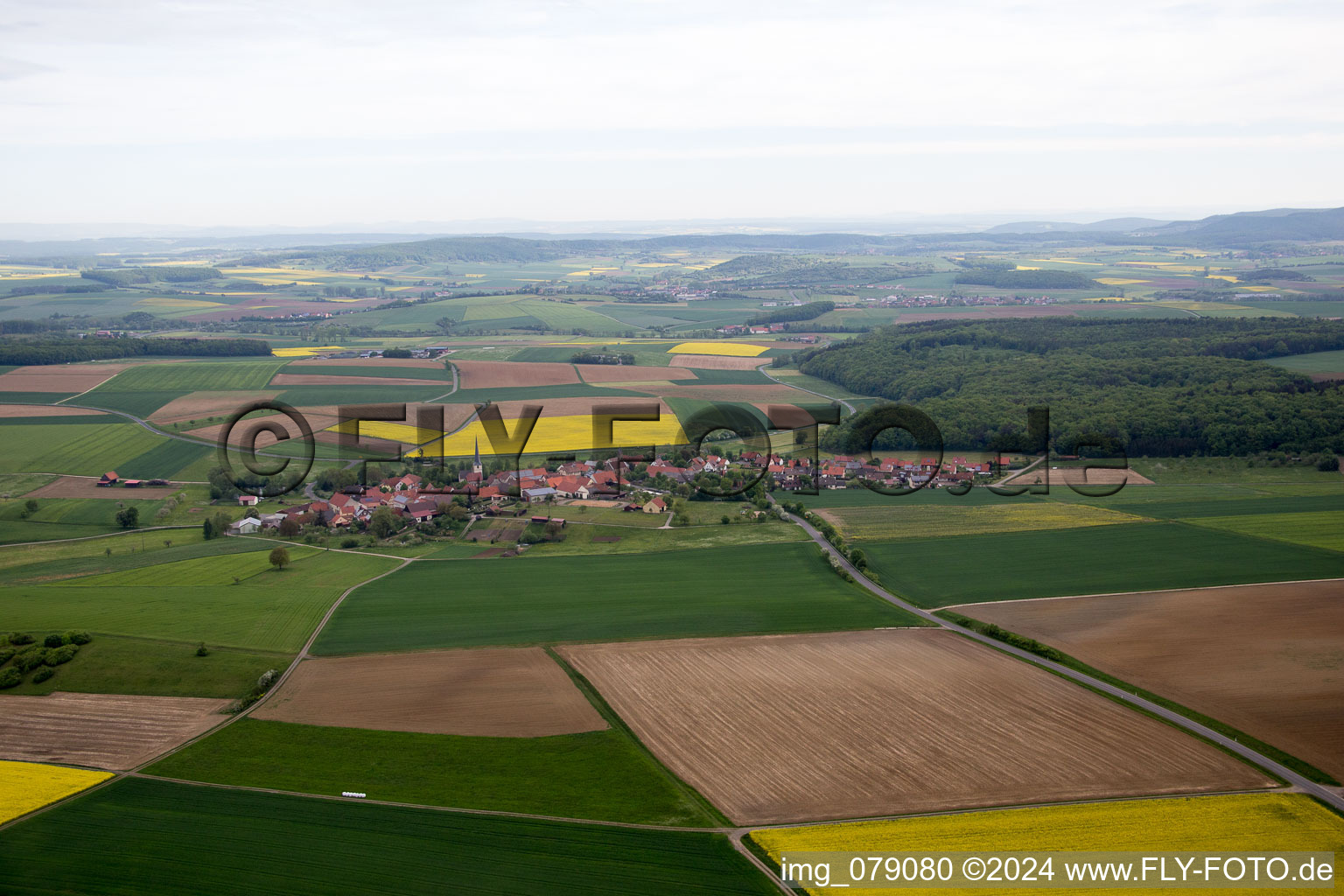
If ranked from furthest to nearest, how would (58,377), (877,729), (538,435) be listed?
(58,377) → (538,435) → (877,729)

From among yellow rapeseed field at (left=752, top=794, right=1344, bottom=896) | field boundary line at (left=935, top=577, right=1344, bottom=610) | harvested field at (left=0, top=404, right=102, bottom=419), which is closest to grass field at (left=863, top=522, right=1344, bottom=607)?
field boundary line at (left=935, top=577, right=1344, bottom=610)

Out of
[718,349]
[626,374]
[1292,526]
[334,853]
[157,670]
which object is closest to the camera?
[334,853]

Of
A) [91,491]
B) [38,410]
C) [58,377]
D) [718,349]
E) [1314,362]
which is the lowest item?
[91,491]

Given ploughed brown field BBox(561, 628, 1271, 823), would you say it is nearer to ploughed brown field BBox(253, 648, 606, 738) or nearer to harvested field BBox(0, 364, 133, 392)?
ploughed brown field BBox(253, 648, 606, 738)

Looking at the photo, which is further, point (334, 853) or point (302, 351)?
point (302, 351)

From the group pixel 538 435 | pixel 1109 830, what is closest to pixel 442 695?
pixel 1109 830

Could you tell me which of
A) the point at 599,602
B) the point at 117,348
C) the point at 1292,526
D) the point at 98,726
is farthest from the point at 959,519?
the point at 117,348

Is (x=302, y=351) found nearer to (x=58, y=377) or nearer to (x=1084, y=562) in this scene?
(x=58, y=377)

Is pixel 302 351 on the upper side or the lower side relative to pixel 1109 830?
upper

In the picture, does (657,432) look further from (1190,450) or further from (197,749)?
(197,749)
